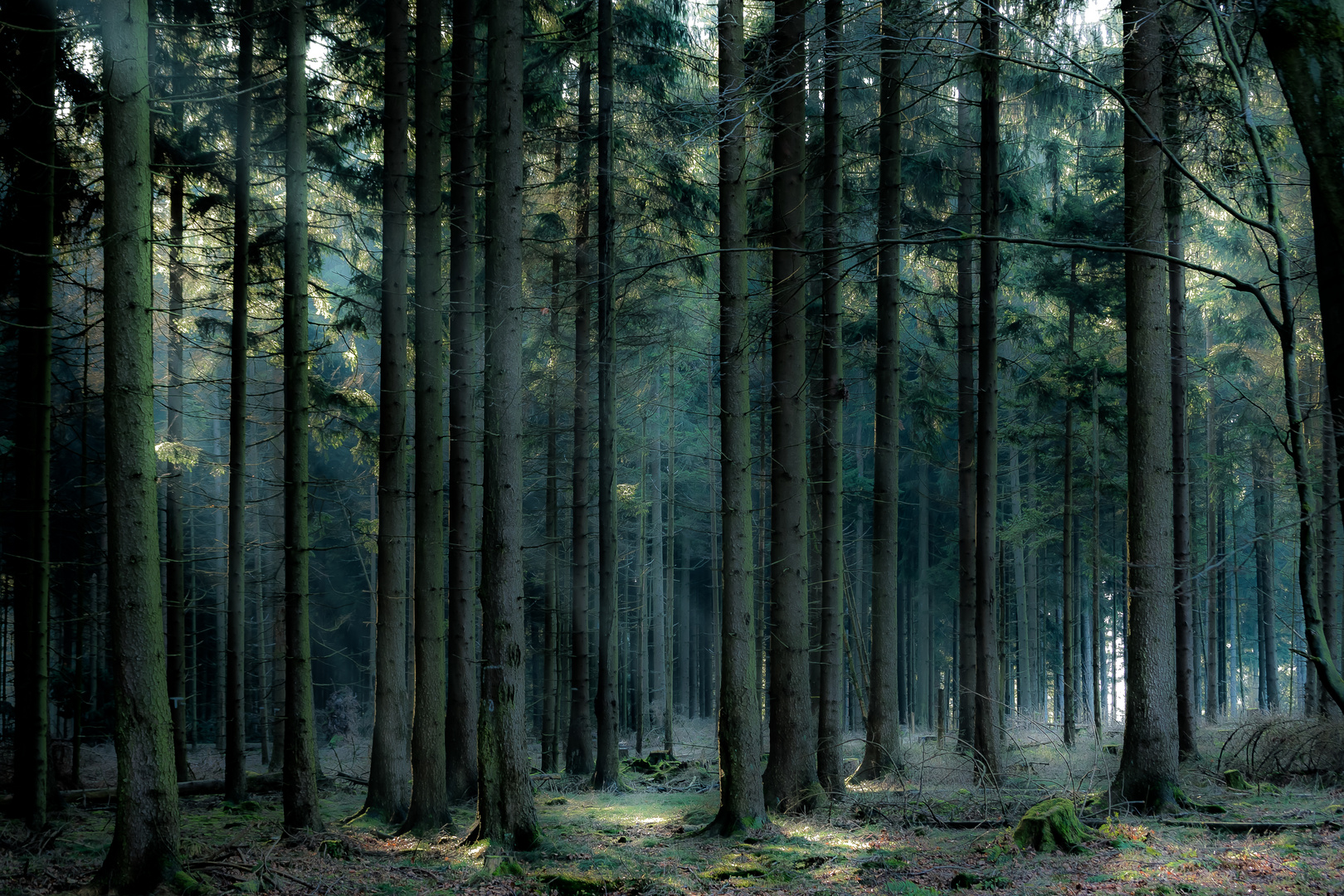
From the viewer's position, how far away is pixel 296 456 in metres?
9.99

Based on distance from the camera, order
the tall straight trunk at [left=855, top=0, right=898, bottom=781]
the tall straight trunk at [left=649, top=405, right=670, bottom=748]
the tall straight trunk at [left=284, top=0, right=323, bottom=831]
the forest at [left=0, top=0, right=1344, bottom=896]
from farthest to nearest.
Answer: the tall straight trunk at [left=649, top=405, right=670, bottom=748] < the tall straight trunk at [left=855, top=0, right=898, bottom=781] < the tall straight trunk at [left=284, top=0, right=323, bottom=831] < the forest at [left=0, top=0, right=1344, bottom=896]

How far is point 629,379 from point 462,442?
7.10 metres

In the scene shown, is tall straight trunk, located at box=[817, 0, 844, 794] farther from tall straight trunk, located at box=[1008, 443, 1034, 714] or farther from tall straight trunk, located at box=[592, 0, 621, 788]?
tall straight trunk, located at box=[1008, 443, 1034, 714]

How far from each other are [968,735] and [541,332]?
10914 millimetres

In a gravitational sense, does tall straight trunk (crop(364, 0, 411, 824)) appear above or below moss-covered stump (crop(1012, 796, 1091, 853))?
above

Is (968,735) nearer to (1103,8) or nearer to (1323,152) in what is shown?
(1103,8)

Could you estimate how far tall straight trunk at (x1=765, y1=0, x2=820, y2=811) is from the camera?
10.5 meters

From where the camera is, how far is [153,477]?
7008mm

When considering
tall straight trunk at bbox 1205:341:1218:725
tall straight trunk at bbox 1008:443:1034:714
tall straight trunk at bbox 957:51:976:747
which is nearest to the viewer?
tall straight trunk at bbox 957:51:976:747

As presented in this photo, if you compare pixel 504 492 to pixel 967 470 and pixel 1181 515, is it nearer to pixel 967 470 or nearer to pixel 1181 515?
pixel 967 470

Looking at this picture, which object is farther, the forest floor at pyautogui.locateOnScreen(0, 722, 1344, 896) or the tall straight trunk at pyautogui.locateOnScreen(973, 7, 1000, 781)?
the tall straight trunk at pyautogui.locateOnScreen(973, 7, 1000, 781)

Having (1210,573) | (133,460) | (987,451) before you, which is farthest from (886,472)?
(1210,573)

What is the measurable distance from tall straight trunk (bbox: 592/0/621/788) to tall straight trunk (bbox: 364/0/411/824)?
383 cm

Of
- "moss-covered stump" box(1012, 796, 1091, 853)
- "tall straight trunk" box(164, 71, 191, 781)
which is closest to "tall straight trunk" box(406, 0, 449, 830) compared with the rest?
"tall straight trunk" box(164, 71, 191, 781)
